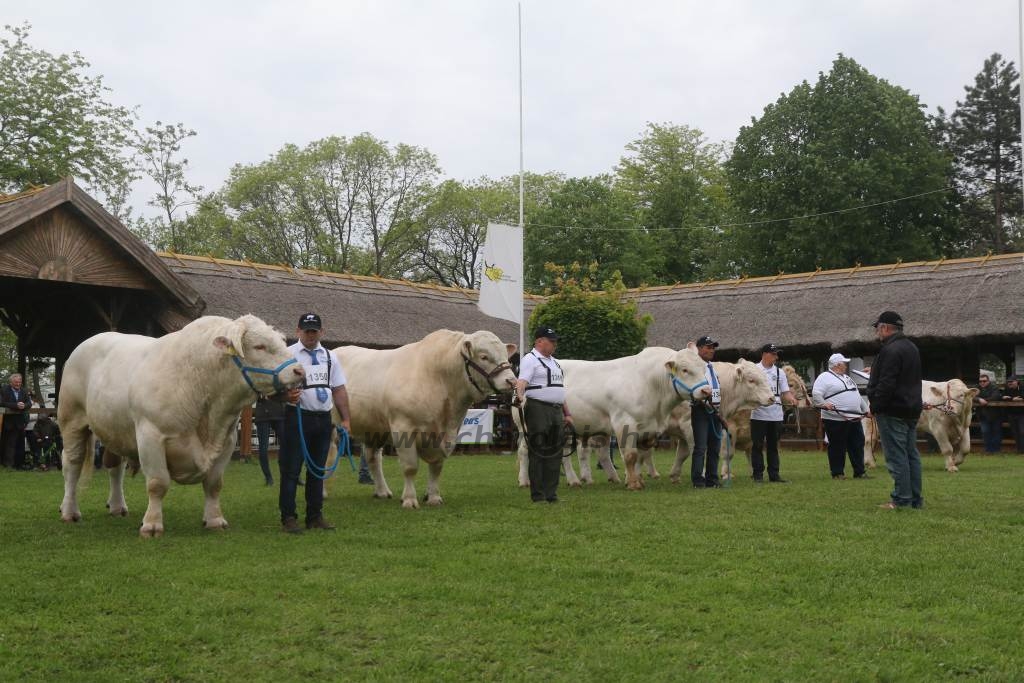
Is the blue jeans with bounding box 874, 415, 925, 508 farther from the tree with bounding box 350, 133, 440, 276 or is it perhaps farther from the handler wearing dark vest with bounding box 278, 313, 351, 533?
the tree with bounding box 350, 133, 440, 276

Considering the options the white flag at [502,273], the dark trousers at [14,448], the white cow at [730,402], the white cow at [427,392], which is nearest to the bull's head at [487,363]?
the white cow at [427,392]

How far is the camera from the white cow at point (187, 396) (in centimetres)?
862

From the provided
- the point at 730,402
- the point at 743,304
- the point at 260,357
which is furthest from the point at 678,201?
the point at 260,357

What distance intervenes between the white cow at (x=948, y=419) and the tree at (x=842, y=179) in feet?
77.5

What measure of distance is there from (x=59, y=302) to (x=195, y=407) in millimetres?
15523

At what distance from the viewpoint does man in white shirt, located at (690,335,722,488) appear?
42.5 feet

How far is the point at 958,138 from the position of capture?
47781mm


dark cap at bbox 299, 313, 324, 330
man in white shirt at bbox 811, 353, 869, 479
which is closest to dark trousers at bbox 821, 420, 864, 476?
man in white shirt at bbox 811, 353, 869, 479

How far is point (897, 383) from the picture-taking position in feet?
32.6

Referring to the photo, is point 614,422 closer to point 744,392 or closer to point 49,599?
point 744,392

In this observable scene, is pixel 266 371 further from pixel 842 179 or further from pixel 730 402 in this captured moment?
pixel 842 179

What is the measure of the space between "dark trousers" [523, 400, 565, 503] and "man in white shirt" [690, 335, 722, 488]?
2.50 metres

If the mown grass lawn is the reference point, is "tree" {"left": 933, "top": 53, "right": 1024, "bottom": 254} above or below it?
above

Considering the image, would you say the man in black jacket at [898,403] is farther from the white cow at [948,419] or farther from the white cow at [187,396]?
the white cow at [948,419]
